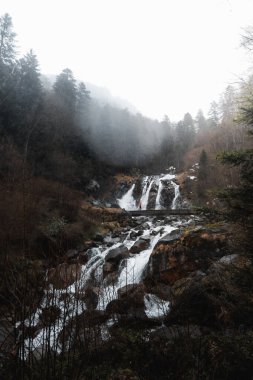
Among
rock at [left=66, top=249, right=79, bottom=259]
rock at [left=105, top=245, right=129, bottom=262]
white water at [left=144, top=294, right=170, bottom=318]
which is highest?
rock at [left=105, top=245, right=129, bottom=262]

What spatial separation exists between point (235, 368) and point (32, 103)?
31698mm

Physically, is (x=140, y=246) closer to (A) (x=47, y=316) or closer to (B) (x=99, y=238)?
(B) (x=99, y=238)

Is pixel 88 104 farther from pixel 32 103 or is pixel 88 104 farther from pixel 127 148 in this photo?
pixel 32 103

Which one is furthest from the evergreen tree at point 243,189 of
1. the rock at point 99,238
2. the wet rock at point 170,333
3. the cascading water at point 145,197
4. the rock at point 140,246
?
the cascading water at point 145,197

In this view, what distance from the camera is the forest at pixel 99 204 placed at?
242 centimetres

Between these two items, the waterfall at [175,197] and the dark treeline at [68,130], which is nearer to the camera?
the dark treeline at [68,130]

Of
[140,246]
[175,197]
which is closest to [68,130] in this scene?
[175,197]

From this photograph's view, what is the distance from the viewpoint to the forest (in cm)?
242

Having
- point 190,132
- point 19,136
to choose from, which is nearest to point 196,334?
point 19,136

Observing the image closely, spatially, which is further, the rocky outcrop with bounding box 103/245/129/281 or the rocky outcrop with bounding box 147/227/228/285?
the rocky outcrop with bounding box 103/245/129/281

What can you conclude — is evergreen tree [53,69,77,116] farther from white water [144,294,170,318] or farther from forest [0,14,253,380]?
white water [144,294,170,318]

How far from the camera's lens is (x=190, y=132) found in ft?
165

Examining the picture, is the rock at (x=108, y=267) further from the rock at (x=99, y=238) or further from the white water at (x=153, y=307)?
the rock at (x=99, y=238)

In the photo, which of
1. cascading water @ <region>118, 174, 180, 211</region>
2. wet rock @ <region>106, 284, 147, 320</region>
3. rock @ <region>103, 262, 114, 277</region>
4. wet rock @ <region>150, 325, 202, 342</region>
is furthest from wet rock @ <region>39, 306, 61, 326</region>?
cascading water @ <region>118, 174, 180, 211</region>
